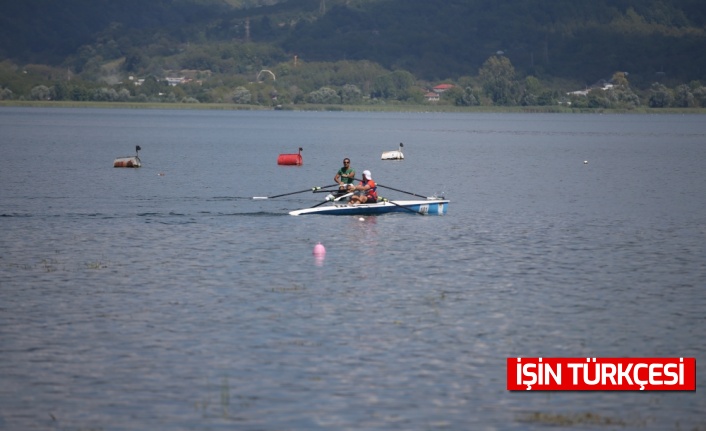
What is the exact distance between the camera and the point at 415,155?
12406 centimetres

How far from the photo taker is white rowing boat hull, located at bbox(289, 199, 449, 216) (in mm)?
Result: 52188

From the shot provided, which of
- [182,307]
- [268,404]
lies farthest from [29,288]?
[268,404]

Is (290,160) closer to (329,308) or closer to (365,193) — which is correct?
(365,193)

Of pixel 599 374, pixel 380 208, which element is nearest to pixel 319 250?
pixel 380 208

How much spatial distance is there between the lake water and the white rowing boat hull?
46 cm

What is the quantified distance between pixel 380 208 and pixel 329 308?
21.5 m

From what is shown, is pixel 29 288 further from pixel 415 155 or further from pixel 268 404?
pixel 415 155

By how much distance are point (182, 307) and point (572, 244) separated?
Result: 1912cm

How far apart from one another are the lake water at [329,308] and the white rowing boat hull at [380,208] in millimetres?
457

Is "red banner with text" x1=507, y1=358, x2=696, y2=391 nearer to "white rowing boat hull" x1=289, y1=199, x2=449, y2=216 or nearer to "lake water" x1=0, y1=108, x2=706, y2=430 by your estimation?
"lake water" x1=0, y1=108, x2=706, y2=430

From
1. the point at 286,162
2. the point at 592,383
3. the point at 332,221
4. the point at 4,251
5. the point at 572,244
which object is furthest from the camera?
the point at 286,162

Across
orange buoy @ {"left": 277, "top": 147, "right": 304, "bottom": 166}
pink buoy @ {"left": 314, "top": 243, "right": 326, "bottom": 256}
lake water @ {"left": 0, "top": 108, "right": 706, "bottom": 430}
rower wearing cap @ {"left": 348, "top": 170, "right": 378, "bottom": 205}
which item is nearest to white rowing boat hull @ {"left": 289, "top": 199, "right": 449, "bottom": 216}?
rower wearing cap @ {"left": 348, "top": 170, "right": 378, "bottom": 205}

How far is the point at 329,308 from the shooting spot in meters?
31.3

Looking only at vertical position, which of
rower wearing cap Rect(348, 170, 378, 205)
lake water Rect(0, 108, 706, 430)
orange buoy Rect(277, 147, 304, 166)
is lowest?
orange buoy Rect(277, 147, 304, 166)
